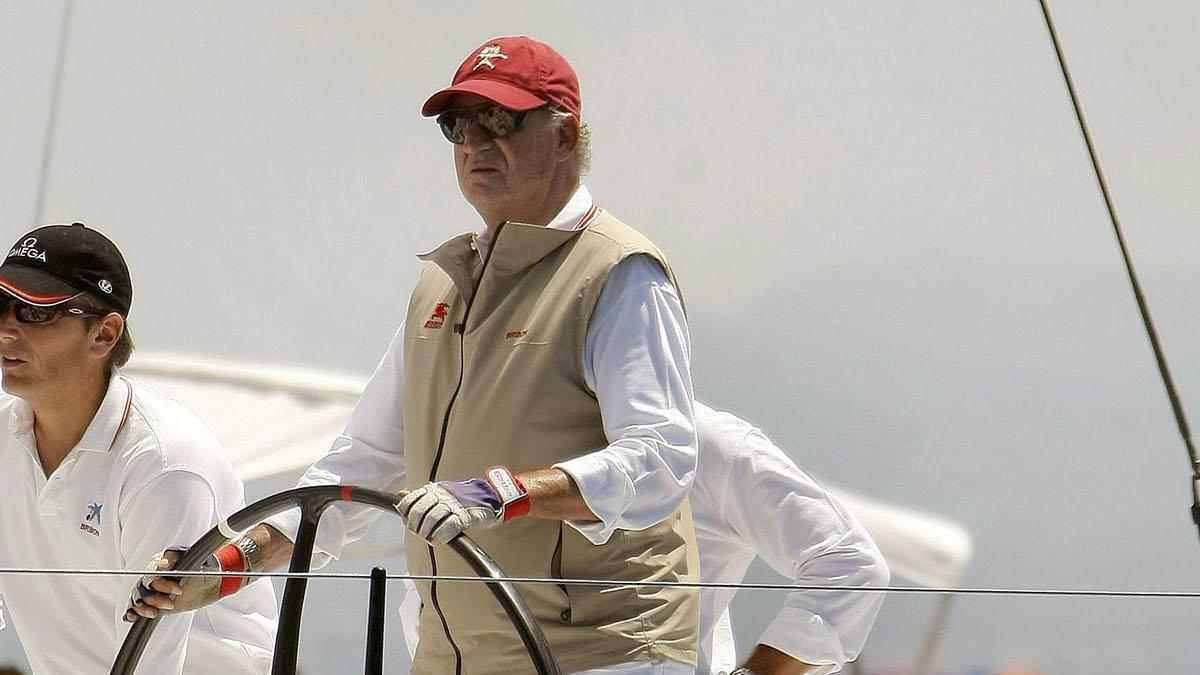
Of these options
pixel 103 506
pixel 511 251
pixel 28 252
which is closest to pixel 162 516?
pixel 103 506

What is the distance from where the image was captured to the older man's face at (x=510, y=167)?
148cm

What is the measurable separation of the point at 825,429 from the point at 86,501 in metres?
2.76

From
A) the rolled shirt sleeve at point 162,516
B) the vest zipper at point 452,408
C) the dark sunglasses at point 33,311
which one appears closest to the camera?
the vest zipper at point 452,408

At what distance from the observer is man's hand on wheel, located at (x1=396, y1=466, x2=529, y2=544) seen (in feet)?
3.82

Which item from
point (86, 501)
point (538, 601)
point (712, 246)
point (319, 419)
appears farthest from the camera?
point (712, 246)

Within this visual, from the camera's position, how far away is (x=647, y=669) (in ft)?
4.63

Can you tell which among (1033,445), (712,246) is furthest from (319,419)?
(1033,445)

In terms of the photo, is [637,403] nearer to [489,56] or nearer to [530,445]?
[530,445]

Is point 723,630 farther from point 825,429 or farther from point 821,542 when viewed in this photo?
point 825,429

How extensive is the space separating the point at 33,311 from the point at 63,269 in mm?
54

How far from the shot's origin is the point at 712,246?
442 cm

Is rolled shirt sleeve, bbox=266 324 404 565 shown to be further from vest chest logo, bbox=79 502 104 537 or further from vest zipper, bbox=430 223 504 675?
vest chest logo, bbox=79 502 104 537

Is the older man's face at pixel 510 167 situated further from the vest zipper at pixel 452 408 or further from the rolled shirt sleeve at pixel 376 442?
the rolled shirt sleeve at pixel 376 442

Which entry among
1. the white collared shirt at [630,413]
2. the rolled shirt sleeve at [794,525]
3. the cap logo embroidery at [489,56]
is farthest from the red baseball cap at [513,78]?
the rolled shirt sleeve at [794,525]
